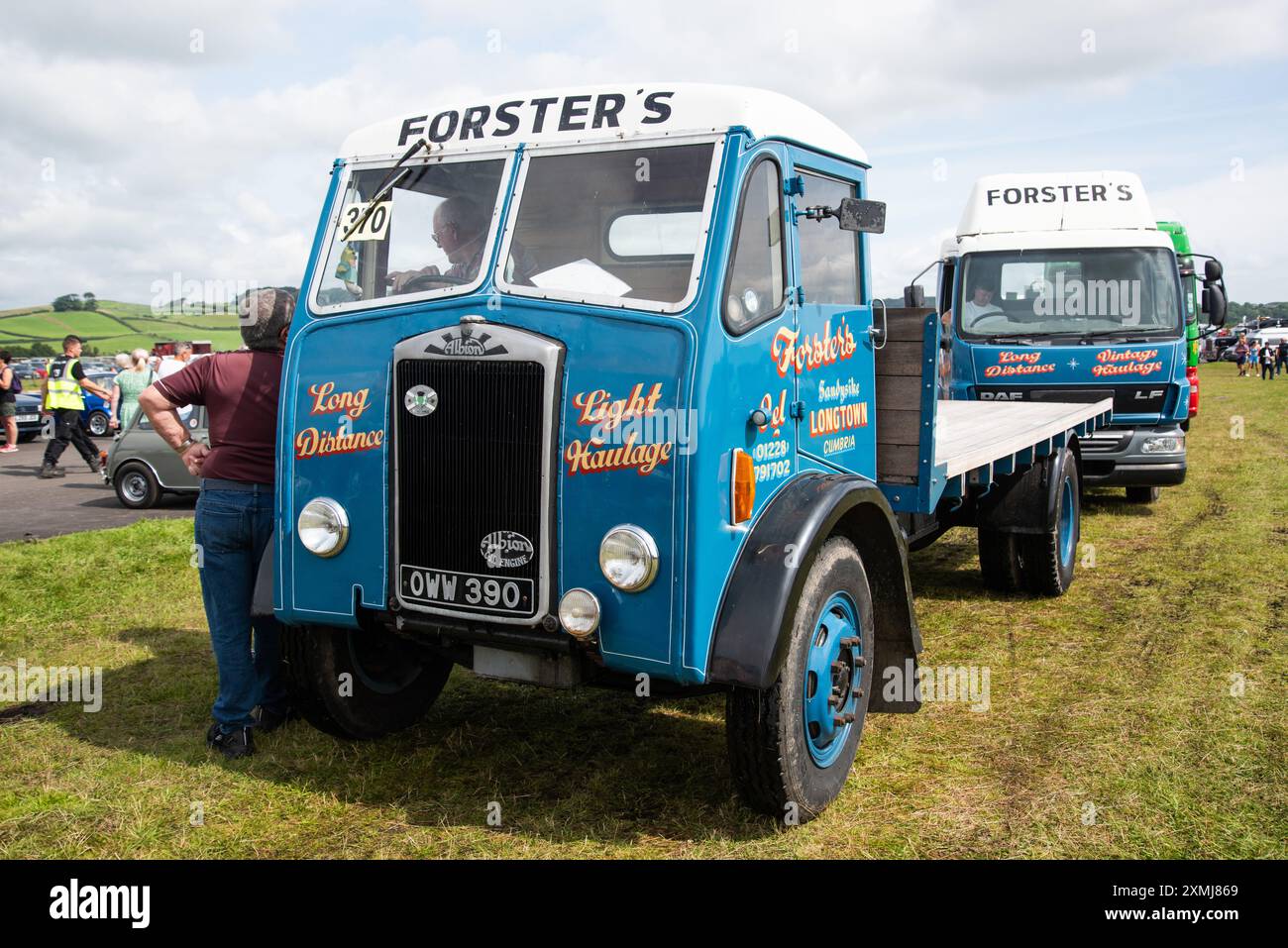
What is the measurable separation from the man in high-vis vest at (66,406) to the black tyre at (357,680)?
12371mm

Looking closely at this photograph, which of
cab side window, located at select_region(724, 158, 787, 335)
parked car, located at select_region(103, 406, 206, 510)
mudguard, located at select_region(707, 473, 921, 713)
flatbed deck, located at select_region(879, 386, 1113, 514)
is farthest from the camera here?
parked car, located at select_region(103, 406, 206, 510)

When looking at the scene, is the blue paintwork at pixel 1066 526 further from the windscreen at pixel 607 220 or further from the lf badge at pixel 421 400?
the lf badge at pixel 421 400

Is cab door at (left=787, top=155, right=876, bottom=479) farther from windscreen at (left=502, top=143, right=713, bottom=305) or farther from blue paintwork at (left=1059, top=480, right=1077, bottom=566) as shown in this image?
blue paintwork at (left=1059, top=480, right=1077, bottom=566)

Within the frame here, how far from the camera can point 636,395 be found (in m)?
3.73

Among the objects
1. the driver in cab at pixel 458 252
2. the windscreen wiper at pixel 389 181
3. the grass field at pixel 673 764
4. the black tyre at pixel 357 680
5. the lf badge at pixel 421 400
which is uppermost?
the windscreen wiper at pixel 389 181

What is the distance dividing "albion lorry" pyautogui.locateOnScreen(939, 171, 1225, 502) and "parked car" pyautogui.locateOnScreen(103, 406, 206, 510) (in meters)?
9.02

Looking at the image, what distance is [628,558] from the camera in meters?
3.72

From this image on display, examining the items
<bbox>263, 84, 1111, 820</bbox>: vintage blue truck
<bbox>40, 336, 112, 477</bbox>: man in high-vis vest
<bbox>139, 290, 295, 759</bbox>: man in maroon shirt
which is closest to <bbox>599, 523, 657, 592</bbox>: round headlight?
<bbox>263, 84, 1111, 820</bbox>: vintage blue truck

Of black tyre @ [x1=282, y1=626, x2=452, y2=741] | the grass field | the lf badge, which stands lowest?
the grass field

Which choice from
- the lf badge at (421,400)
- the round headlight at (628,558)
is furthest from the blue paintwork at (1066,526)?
the lf badge at (421,400)

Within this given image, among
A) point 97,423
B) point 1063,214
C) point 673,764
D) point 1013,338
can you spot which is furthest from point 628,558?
point 97,423

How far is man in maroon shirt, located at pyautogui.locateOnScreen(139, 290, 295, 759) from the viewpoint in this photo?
4707mm

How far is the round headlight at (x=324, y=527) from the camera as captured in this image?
4238mm

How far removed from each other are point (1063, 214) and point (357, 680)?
8.51 meters
